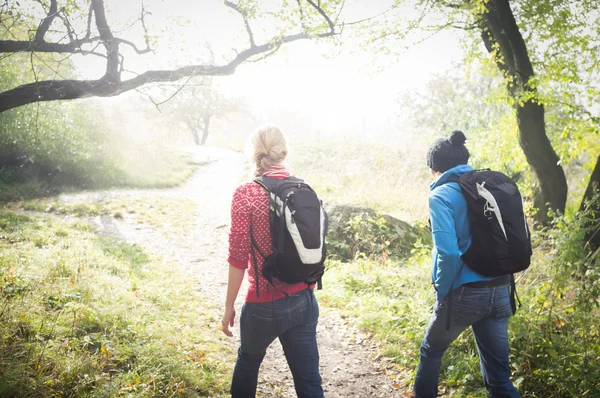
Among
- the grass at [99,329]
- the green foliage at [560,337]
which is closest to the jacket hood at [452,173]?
the green foliage at [560,337]

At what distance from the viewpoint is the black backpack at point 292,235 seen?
203 centimetres

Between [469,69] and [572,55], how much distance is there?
2.11m

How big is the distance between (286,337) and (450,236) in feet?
3.97

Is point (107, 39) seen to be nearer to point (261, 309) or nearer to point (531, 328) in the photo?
point (261, 309)

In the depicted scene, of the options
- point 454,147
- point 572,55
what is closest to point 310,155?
point 572,55

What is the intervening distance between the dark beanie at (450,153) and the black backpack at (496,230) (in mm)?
270

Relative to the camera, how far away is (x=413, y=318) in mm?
4617

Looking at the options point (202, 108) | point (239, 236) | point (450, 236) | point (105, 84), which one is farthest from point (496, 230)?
point (202, 108)

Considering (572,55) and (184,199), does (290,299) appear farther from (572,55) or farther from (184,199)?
(184,199)

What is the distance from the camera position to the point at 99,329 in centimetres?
368

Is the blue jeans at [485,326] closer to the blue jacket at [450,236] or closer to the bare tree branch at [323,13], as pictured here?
the blue jacket at [450,236]

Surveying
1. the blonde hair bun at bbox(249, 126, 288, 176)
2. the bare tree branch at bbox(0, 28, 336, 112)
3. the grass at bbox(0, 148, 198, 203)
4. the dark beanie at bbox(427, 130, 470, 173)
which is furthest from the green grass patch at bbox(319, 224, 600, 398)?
the grass at bbox(0, 148, 198, 203)

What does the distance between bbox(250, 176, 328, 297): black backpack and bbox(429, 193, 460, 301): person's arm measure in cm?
79

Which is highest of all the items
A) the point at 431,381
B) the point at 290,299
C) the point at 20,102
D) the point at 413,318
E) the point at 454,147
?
the point at 20,102
